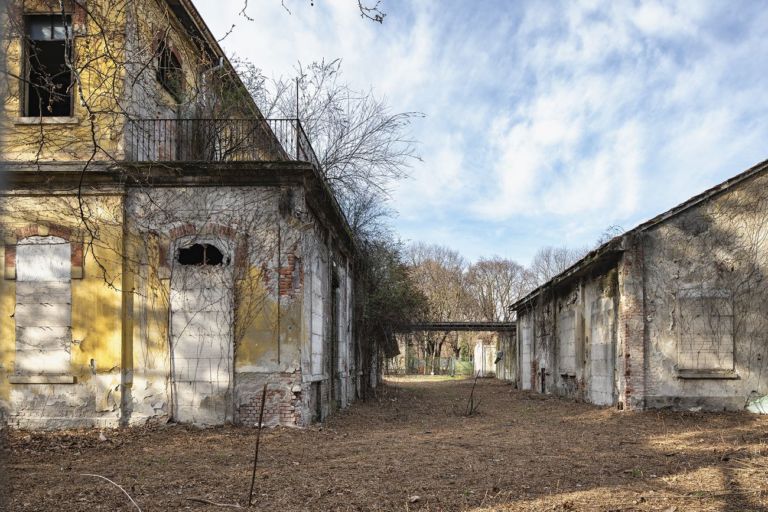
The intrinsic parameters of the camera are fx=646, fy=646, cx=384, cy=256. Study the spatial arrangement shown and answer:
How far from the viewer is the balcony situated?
12570 millimetres

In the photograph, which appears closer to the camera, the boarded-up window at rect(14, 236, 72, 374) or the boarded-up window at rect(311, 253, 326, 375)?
the boarded-up window at rect(14, 236, 72, 374)

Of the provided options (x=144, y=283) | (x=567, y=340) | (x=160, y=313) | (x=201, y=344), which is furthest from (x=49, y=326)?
(x=567, y=340)

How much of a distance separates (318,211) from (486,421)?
233 inches

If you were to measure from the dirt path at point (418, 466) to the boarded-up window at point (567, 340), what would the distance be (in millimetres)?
6032

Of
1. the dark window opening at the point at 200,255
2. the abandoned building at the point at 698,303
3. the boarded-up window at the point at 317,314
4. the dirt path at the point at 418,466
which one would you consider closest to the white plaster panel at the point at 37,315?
the dirt path at the point at 418,466

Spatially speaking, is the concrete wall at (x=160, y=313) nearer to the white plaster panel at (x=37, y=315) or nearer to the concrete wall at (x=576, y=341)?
the white plaster panel at (x=37, y=315)

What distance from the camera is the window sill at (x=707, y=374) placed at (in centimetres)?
1419

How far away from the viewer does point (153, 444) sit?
1021 centimetres

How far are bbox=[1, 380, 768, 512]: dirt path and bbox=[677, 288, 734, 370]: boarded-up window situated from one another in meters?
1.38

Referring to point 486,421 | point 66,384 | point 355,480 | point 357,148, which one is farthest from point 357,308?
point 355,480

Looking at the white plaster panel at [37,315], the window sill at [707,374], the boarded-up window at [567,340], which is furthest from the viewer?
the boarded-up window at [567,340]

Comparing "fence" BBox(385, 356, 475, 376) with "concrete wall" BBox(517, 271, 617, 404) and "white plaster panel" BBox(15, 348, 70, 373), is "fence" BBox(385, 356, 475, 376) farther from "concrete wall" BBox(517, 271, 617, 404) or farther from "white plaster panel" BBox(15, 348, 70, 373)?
"white plaster panel" BBox(15, 348, 70, 373)

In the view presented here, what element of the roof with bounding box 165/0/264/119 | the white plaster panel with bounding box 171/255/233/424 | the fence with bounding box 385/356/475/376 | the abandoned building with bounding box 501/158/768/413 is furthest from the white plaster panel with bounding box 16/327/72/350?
the fence with bounding box 385/356/475/376

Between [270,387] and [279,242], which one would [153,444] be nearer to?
[270,387]
